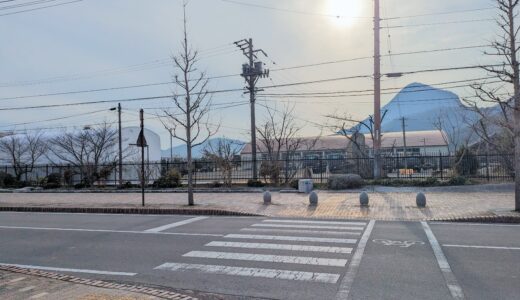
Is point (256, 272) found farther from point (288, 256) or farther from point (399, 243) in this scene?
point (399, 243)

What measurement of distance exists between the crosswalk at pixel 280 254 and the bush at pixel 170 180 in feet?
48.4

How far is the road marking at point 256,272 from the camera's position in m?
6.82

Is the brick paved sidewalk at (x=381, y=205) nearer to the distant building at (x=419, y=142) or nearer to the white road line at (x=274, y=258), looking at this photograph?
the white road line at (x=274, y=258)

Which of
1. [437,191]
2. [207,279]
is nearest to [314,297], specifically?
[207,279]

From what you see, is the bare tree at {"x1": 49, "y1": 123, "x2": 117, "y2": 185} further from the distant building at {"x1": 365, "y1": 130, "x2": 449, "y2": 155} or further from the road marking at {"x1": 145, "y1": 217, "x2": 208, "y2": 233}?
the distant building at {"x1": 365, "y1": 130, "x2": 449, "y2": 155}

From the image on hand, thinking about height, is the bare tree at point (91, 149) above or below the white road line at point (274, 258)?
above

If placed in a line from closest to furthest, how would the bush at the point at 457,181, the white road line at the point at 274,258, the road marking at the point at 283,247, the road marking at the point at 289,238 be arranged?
the white road line at the point at 274,258 < the road marking at the point at 283,247 < the road marking at the point at 289,238 < the bush at the point at 457,181

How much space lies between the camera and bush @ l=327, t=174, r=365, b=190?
839 inches

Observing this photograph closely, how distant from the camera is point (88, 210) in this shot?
1680 centimetres

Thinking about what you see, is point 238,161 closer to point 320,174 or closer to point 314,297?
point 320,174

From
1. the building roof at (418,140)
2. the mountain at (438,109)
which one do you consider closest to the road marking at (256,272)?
the mountain at (438,109)

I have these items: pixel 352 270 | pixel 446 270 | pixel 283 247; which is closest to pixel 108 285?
pixel 352 270

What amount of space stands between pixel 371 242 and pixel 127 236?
536 cm

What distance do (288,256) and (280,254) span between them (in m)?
0.23
